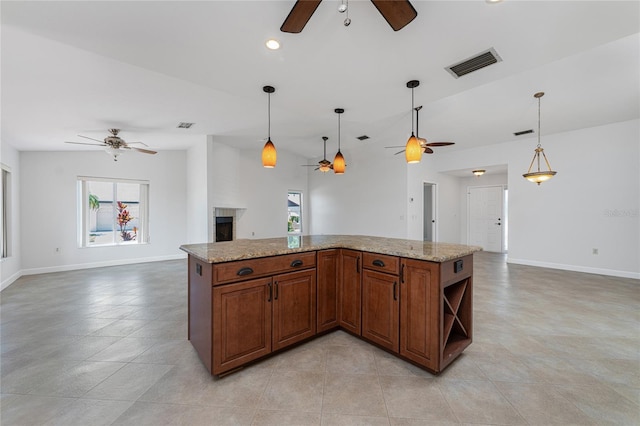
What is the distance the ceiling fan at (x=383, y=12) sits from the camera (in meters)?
1.42

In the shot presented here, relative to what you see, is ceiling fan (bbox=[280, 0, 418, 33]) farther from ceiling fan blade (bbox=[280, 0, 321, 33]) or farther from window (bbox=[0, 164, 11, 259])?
window (bbox=[0, 164, 11, 259])

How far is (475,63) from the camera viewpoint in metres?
2.42

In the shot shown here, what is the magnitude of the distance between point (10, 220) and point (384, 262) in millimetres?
6486

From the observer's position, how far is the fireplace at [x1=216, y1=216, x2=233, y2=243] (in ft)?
20.8

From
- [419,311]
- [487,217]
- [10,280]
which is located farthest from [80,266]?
[487,217]

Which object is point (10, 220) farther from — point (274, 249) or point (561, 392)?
point (561, 392)

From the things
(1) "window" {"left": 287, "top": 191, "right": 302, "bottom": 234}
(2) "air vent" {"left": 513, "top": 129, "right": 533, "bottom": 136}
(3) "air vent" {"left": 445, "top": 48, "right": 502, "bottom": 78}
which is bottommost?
(1) "window" {"left": 287, "top": 191, "right": 302, "bottom": 234}

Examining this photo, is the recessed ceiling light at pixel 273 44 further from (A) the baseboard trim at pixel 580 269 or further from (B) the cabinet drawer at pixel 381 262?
(A) the baseboard trim at pixel 580 269

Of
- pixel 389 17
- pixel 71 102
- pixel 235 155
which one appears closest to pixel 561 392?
pixel 389 17

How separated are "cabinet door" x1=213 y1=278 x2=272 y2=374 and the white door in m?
7.79

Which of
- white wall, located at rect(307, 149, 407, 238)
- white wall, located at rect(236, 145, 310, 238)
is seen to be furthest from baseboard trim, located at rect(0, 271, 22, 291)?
white wall, located at rect(307, 149, 407, 238)

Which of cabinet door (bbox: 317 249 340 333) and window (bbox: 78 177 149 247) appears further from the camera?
window (bbox: 78 177 149 247)

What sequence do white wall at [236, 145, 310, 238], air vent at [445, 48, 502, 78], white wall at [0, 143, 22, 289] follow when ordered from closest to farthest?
1. air vent at [445, 48, 502, 78]
2. white wall at [0, 143, 22, 289]
3. white wall at [236, 145, 310, 238]

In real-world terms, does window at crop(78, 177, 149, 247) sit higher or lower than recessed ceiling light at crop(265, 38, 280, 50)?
lower
